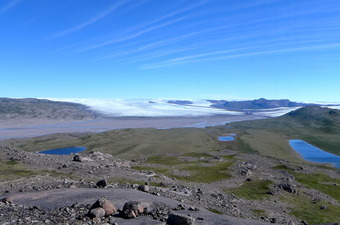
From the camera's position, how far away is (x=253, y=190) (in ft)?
149

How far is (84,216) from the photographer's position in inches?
771

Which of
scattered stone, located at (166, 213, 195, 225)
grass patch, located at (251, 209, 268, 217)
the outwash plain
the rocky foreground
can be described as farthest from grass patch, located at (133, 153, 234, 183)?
scattered stone, located at (166, 213, 195, 225)

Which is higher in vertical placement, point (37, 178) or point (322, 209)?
point (37, 178)

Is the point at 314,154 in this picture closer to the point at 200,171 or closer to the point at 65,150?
the point at 200,171

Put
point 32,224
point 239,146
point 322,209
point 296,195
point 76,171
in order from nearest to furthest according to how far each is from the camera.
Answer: point 32,224, point 322,209, point 76,171, point 296,195, point 239,146

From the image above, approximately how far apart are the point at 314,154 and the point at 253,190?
261 feet

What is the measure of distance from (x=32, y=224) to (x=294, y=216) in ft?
94.7

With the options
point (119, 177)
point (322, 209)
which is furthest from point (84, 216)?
point (322, 209)

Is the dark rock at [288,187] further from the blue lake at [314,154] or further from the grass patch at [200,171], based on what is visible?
the blue lake at [314,154]

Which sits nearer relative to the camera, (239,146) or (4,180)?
(4,180)

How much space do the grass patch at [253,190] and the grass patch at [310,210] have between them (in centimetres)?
323

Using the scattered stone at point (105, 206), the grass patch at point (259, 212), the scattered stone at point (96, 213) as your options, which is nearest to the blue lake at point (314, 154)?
the grass patch at point (259, 212)

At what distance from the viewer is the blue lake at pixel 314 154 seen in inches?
3905

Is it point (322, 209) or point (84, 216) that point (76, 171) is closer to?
point (84, 216)
